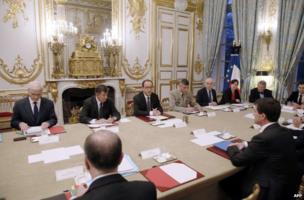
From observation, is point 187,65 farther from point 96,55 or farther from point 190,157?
point 190,157

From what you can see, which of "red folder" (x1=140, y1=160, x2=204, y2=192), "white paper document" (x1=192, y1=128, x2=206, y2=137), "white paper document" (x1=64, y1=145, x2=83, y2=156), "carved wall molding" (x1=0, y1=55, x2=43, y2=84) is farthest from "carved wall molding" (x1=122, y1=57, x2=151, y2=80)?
"red folder" (x1=140, y1=160, x2=204, y2=192)

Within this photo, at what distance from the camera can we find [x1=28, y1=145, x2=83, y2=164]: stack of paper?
179cm

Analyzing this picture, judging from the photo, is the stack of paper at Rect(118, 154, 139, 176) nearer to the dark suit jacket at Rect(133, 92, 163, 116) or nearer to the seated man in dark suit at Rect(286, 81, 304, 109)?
the dark suit jacket at Rect(133, 92, 163, 116)

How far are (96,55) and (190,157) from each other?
4.19 metres

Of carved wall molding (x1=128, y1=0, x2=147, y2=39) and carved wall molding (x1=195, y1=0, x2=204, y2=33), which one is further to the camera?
carved wall molding (x1=195, y1=0, x2=204, y2=33)

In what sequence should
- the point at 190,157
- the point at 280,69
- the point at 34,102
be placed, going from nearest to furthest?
1. the point at 190,157
2. the point at 34,102
3. the point at 280,69

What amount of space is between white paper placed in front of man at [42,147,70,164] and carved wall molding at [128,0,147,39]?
4.48 m

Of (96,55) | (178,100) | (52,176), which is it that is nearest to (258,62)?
(178,100)

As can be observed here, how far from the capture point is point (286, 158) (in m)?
1.61

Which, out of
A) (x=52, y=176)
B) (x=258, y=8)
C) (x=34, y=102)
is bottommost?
(x=52, y=176)

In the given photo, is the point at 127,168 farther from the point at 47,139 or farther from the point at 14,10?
the point at 14,10

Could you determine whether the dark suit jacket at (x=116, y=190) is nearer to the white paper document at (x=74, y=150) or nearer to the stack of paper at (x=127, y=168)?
the stack of paper at (x=127, y=168)

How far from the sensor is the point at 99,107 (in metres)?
3.31

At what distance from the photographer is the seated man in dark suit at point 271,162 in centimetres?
160
